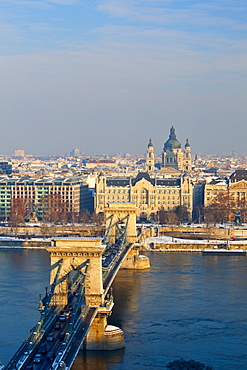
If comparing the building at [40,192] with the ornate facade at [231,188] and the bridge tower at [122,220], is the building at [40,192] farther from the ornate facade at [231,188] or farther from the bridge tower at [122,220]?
the bridge tower at [122,220]

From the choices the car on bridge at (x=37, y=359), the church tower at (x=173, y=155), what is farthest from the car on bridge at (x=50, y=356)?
the church tower at (x=173, y=155)

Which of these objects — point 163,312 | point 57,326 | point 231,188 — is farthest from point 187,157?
point 57,326

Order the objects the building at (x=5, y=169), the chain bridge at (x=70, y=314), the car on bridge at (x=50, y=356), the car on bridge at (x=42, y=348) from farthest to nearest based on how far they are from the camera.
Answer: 1. the building at (x=5, y=169)
2. the car on bridge at (x=42, y=348)
3. the chain bridge at (x=70, y=314)
4. the car on bridge at (x=50, y=356)

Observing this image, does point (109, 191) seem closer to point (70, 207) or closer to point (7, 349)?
point (70, 207)

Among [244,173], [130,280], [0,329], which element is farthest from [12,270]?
[244,173]

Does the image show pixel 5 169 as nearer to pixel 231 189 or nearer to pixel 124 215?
pixel 231 189

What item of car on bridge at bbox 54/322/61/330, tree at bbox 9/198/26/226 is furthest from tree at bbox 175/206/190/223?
car on bridge at bbox 54/322/61/330
